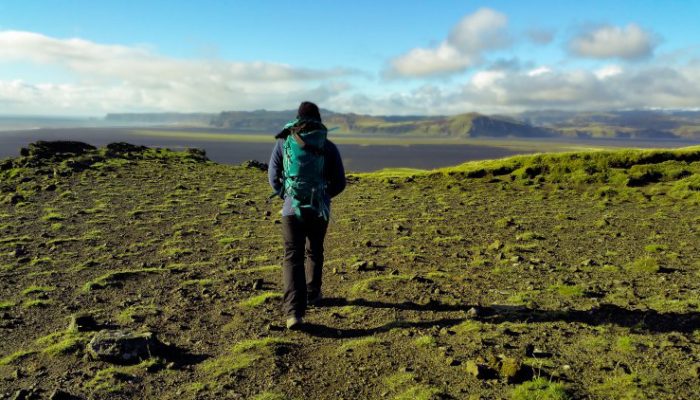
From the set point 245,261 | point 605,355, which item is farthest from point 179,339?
point 605,355

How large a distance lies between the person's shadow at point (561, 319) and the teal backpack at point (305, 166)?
1973 mm

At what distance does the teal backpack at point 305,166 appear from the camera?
303 inches

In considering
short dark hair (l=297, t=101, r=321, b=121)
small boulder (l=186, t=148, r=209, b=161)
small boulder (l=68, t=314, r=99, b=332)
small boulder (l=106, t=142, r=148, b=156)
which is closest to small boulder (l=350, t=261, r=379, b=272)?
short dark hair (l=297, t=101, r=321, b=121)

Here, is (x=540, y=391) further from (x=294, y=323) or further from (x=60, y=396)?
(x=60, y=396)

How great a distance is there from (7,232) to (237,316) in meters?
10.8

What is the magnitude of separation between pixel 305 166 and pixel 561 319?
15.9 ft

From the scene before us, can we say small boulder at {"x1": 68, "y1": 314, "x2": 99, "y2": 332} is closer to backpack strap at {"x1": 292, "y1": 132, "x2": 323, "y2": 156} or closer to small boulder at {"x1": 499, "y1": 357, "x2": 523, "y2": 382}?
backpack strap at {"x1": 292, "y1": 132, "x2": 323, "y2": 156}

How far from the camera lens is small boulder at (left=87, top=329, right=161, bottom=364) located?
663 centimetres

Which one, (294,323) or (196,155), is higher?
(196,155)

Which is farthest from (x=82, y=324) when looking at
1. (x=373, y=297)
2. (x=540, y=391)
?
(x=540, y=391)

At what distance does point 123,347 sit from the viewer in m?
6.68

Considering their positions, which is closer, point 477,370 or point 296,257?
point 477,370

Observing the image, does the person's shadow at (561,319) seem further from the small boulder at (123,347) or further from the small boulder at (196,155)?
the small boulder at (196,155)

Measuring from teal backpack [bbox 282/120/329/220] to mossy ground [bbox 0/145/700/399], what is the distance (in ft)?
6.65
